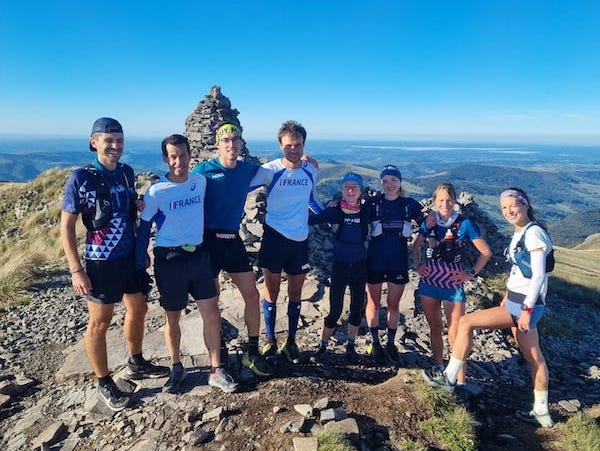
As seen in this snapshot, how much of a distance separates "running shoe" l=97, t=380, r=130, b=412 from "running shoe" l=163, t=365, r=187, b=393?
2.07ft

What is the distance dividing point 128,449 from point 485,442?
5260 millimetres

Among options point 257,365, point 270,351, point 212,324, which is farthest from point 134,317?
point 270,351

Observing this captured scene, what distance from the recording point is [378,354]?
8531 millimetres

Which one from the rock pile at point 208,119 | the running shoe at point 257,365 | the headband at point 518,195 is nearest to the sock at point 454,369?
the headband at point 518,195

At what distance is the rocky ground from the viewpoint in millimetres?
5797

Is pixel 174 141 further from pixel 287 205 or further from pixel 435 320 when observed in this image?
pixel 435 320

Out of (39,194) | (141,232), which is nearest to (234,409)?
(141,232)

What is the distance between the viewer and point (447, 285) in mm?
7391

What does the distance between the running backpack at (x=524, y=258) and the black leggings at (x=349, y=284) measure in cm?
270

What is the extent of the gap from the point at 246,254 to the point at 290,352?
2.29 metres

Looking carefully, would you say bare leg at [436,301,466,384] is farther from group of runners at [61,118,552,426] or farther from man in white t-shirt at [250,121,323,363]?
man in white t-shirt at [250,121,323,363]

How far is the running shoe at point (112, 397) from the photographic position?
21.5ft

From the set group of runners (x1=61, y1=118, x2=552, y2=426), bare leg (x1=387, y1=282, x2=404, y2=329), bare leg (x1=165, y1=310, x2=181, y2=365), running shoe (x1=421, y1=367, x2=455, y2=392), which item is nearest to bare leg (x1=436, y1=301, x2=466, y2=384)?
group of runners (x1=61, y1=118, x2=552, y2=426)

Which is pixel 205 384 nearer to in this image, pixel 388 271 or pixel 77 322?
pixel 388 271
